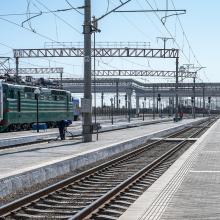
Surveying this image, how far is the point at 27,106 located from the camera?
46125mm

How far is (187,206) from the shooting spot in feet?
37.2

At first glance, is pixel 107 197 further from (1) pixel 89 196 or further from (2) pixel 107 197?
(1) pixel 89 196

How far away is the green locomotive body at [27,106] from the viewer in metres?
41.4

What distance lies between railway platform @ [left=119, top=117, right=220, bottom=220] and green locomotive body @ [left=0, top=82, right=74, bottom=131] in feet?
77.6

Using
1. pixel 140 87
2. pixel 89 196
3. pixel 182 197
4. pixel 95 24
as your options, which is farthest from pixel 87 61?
pixel 140 87

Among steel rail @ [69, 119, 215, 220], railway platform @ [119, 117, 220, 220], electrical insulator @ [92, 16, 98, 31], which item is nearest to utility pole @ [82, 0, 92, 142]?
electrical insulator @ [92, 16, 98, 31]

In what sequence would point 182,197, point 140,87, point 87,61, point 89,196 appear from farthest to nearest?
1. point 140,87
2. point 87,61
3. point 89,196
4. point 182,197

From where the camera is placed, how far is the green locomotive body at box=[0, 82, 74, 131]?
136 ft

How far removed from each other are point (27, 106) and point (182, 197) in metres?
34.6

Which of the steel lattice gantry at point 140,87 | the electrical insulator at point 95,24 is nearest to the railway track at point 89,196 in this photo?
the electrical insulator at point 95,24

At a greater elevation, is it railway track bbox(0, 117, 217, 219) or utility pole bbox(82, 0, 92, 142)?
utility pole bbox(82, 0, 92, 142)

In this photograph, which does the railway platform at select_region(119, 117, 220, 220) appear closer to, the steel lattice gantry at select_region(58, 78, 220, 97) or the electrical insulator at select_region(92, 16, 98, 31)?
the electrical insulator at select_region(92, 16, 98, 31)

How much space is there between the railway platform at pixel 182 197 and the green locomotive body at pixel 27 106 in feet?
77.6

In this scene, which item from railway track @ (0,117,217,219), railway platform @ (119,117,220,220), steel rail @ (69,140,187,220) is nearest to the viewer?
railway platform @ (119,117,220,220)
